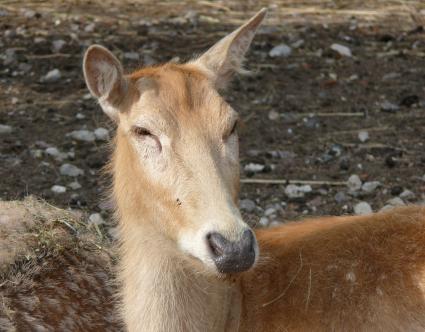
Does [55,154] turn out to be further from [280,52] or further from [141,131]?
[141,131]

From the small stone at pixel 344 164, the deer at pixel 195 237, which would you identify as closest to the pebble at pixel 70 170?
the small stone at pixel 344 164

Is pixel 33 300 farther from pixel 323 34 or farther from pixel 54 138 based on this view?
pixel 323 34

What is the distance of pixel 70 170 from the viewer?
936 centimetres

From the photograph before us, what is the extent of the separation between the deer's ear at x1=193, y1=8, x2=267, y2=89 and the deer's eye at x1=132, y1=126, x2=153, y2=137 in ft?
2.25

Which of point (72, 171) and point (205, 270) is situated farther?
point (72, 171)

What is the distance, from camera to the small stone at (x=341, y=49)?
491 inches

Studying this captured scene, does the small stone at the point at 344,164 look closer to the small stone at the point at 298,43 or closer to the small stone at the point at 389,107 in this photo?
the small stone at the point at 389,107

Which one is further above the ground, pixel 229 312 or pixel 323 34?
pixel 229 312

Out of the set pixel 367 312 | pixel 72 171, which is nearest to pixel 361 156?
pixel 72 171

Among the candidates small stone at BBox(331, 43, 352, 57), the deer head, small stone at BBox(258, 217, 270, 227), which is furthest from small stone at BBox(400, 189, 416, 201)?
small stone at BBox(331, 43, 352, 57)

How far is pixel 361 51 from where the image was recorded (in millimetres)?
12586

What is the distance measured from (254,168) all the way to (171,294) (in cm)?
404

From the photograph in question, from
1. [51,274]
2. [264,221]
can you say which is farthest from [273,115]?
[51,274]

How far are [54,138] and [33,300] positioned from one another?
4110 millimetres
